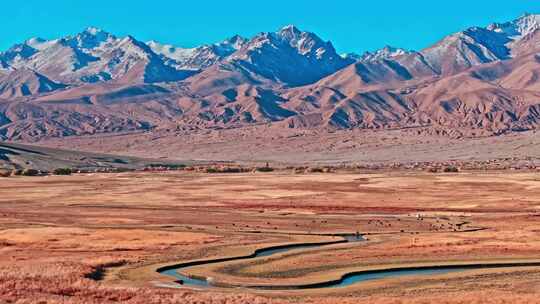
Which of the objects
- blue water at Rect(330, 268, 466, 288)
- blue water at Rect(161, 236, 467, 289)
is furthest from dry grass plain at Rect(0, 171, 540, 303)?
blue water at Rect(330, 268, 466, 288)

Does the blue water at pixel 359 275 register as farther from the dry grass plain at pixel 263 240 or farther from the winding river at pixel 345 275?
the dry grass plain at pixel 263 240

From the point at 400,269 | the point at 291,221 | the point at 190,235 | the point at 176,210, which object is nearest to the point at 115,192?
the point at 176,210

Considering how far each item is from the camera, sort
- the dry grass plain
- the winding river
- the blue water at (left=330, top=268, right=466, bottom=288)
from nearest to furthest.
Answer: the dry grass plain < the winding river < the blue water at (left=330, top=268, right=466, bottom=288)

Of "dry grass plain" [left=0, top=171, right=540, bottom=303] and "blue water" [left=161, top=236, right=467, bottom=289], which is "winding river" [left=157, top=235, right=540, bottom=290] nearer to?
"blue water" [left=161, top=236, right=467, bottom=289]

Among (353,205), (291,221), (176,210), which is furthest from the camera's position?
(353,205)

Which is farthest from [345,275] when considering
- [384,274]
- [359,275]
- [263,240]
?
[263,240]

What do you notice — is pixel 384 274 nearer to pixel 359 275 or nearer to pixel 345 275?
pixel 359 275

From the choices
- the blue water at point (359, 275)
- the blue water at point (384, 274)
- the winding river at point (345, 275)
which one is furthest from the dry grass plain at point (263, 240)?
the blue water at point (384, 274)

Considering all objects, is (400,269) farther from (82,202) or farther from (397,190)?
(397,190)
